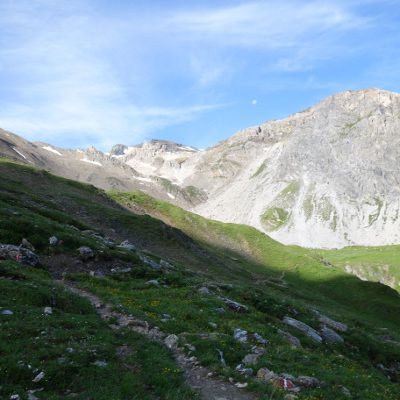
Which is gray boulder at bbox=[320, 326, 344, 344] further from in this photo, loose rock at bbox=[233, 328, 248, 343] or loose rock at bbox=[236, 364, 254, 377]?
loose rock at bbox=[236, 364, 254, 377]

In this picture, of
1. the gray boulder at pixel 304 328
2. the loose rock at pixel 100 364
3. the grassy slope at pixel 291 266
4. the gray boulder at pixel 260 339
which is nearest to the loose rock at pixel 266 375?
the gray boulder at pixel 260 339

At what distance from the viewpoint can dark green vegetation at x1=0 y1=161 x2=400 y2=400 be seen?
16.9 m

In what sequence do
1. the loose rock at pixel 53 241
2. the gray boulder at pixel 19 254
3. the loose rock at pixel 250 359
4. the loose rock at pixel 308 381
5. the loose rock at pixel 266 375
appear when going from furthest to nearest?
1. the loose rock at pixel 53 241
2. the gray boulder at pixel 19 254
3. the loose rock at pixel 250 359
4. the loose rock at pixel 266 375
5. the loose rock at pixel 308 381

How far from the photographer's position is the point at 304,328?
31.9m

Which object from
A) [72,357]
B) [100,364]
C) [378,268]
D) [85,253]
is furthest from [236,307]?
[378,268]

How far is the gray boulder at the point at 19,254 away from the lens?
94.4 feet

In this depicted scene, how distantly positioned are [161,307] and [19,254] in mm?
11389

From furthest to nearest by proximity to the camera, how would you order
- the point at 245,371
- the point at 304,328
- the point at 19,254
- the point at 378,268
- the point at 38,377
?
the point at 378,268
the point at 304,328
the point at 19,254
the point at 245,371
the point at 38,377

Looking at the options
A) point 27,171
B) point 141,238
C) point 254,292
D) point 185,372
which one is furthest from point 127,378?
point 27,171

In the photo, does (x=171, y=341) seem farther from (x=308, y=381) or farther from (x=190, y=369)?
(x=308, y=381)

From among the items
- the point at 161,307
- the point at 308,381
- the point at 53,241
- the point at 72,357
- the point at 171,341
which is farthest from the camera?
the point at 53,241

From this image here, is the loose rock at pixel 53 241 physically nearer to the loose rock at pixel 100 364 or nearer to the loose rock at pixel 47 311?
the loose rock at pixel 47 311

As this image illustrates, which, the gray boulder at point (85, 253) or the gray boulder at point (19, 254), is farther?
the gray boulder at point (85, 253)

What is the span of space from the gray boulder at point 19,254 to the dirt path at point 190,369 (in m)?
6.66
